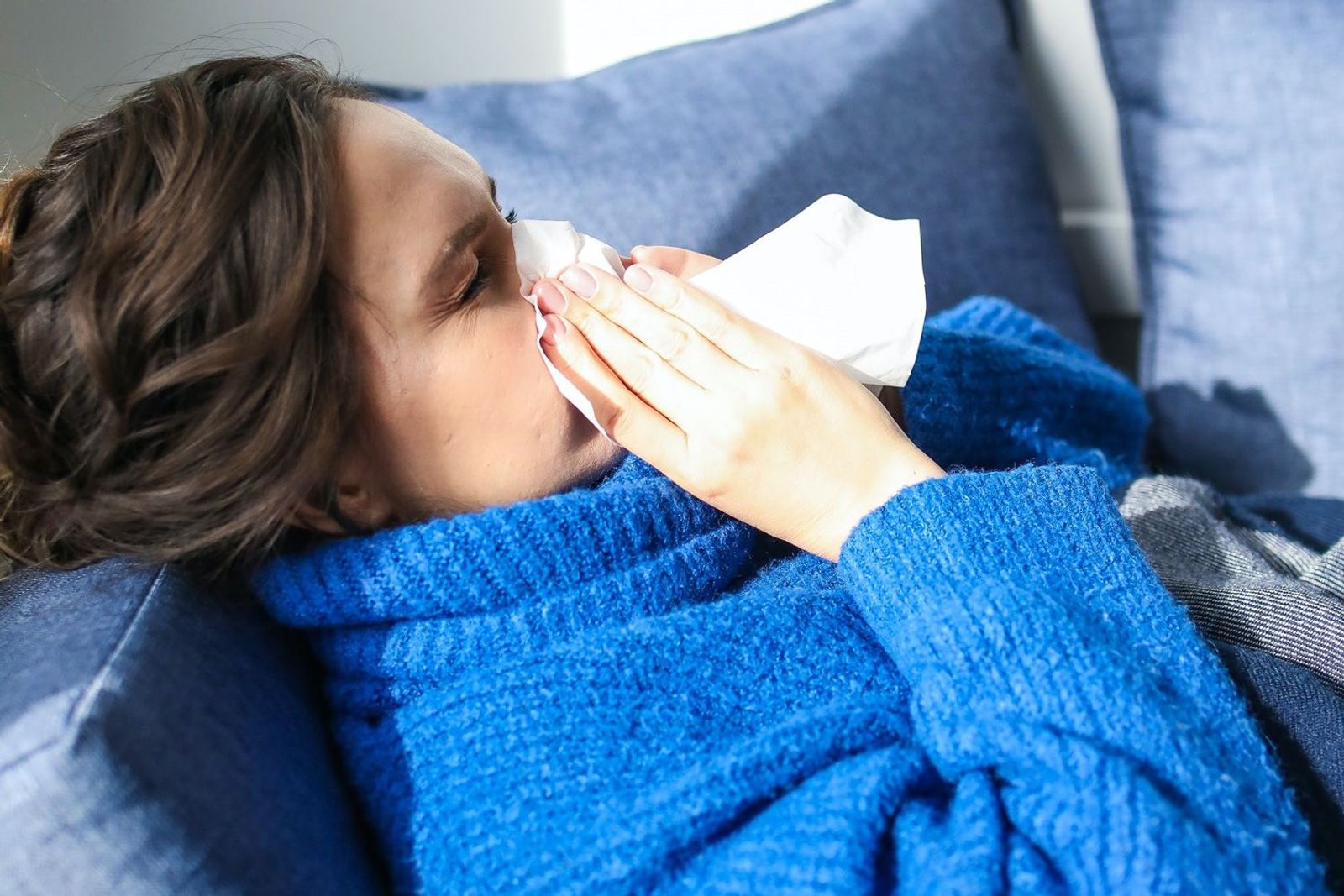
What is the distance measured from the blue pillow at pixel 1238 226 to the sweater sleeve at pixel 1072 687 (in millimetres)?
661

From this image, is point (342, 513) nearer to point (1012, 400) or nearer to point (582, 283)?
point (582, 283)

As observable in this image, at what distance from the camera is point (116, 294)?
0.73m

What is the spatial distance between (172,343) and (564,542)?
0.97 ft

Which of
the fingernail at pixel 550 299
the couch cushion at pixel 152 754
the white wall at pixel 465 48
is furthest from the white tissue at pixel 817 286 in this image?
the white wall at pixel 465 48

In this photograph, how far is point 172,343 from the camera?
74cm

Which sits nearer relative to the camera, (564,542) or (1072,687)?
(1072,687)

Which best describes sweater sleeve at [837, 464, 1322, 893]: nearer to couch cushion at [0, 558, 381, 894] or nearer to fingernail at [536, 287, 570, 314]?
fingernail at [536, 287, 570, 314]

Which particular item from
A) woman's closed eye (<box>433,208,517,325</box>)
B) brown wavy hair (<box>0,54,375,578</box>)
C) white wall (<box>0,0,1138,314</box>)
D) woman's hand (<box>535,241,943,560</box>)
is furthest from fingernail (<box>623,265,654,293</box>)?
white wall (<box>0,0,1138,314</box>)

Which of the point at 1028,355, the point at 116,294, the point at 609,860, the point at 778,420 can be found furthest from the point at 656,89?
the point at 609,860

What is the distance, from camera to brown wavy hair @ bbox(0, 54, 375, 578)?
73 centimetres

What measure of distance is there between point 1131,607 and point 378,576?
517 millimetres

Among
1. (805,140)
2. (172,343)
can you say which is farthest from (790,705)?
(805,140)

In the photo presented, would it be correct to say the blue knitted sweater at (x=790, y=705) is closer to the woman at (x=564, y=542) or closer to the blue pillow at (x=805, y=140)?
the woman at (x=564, y=542)

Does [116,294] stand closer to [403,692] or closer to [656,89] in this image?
[403,692]
